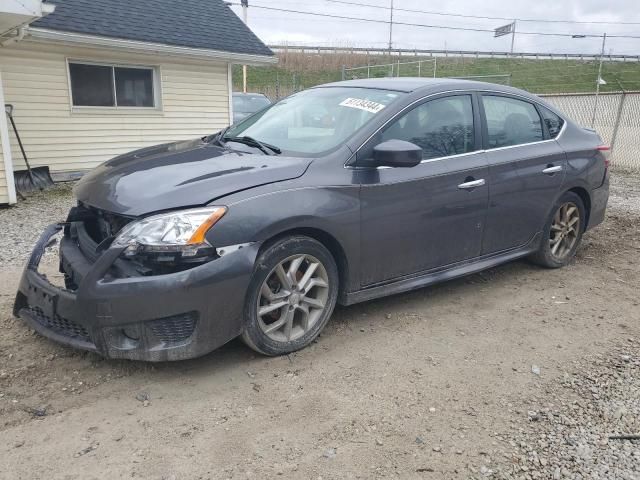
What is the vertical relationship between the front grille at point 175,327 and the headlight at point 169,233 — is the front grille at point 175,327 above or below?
below

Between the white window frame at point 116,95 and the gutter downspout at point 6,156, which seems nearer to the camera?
the gutter downspout at point 6,156

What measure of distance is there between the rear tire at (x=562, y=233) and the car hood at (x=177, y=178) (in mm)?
2678

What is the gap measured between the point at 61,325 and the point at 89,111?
8.10 meters

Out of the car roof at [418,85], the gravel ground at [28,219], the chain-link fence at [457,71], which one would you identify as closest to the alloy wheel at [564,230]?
the car roof at [418,85]

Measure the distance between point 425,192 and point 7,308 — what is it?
3.19 meters

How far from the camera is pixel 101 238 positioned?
3.26m

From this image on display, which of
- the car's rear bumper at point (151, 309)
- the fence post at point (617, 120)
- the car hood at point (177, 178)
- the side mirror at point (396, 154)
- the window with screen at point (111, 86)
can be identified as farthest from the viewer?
the fence post at point (617, 120)

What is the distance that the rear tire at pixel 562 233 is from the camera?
489cm

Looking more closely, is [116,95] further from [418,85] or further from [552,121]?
[552,121]

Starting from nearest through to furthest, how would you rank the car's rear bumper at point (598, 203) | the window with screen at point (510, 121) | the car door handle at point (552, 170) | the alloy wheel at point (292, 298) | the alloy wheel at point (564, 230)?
the alloy wheel at point (292, 298)
the window with screen at point (510, 121)
the car door handle at point (552, 170)
the alloy wheel at point (564, 230)
the car's rear bumper at point (598, 203)

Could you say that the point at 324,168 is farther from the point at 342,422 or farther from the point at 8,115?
the point at 8,115

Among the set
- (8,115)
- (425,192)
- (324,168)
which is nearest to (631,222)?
(425,192)

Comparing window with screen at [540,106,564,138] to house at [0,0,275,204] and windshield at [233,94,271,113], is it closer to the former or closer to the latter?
house at [0,0,275,204]

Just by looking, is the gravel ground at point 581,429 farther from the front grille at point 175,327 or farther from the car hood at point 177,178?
the car hood at point 177,178
